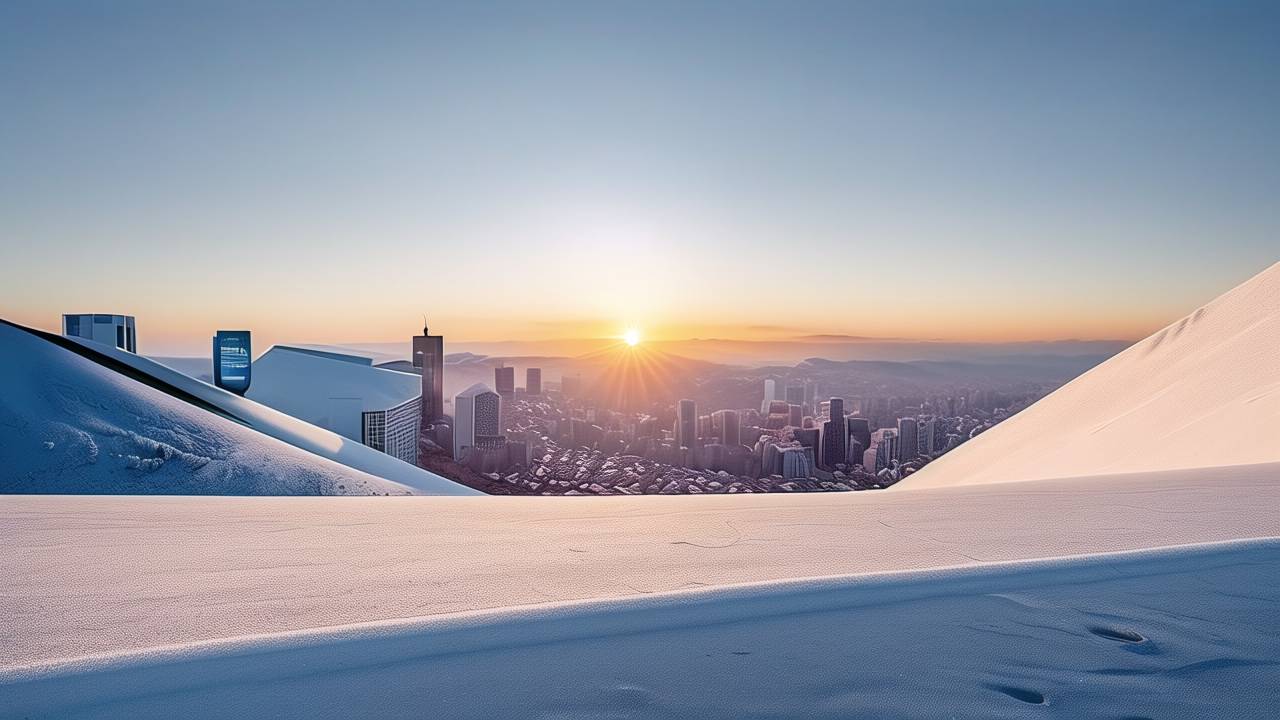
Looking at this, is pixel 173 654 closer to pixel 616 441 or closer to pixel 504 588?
pixel 504 588

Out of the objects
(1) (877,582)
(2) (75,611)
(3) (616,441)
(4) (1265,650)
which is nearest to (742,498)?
(1) (877,582)

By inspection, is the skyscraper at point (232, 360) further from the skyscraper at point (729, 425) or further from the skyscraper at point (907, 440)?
the skyscraper at point (907, 440)

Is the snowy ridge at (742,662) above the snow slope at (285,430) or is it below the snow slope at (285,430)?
above

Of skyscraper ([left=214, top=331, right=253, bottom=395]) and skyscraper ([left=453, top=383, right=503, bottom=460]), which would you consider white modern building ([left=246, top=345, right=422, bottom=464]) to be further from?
skyscraper ([left=214, top=331, right=253, bottom=395])

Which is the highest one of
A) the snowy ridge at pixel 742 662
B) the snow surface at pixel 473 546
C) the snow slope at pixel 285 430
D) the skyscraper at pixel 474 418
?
the snowy ridge at pixel 742 662

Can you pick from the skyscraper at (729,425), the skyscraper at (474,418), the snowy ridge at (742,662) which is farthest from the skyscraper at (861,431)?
the snowy ridge at (742,662)
